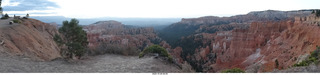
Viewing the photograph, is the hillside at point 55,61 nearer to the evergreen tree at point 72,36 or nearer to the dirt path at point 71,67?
the dirt path at point 71,67

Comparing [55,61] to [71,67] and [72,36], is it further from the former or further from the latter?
[72,36]

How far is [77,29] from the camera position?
1165 centimetres

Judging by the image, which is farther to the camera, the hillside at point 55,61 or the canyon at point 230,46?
the canyon at point 230,46

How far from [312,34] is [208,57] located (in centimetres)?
2638

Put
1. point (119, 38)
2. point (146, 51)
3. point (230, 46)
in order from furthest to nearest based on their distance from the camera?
point (119, 38) → point (230, 46) → point (146, 51)

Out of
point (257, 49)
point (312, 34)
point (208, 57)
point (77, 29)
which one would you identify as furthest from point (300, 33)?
point (77, 29)

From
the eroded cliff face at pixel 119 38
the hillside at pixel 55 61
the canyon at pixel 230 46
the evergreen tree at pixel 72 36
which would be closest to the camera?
the hillside at pixel 55 61

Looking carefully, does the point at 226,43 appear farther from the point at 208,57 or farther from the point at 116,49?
the point at 116,49

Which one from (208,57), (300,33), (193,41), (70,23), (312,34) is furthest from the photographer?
(193,41)

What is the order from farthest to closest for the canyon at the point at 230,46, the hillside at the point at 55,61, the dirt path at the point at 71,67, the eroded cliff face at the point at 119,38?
the eroded cliff face at the point at 119,38 → the canyon at the point at 230,46 → the hillside at the point at 55,61 → the dirt path at the point at 71,67

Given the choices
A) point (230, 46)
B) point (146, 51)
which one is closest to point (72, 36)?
point (146, 51)

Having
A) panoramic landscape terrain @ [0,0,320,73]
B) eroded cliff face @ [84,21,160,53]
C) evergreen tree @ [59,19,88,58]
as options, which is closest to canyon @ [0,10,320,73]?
panoramic landscape terrain @ [0,0,320,73]

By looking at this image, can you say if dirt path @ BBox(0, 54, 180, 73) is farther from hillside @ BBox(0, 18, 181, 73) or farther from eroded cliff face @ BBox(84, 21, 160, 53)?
eroded cliff face @ BBox(84, 21, 160, 53)

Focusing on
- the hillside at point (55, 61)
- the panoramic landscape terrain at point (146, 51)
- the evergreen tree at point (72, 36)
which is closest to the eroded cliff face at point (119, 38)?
the panoramic landscape terrain at point (146, 51)
